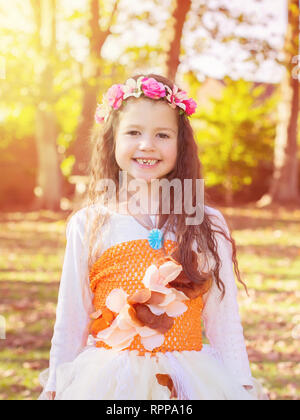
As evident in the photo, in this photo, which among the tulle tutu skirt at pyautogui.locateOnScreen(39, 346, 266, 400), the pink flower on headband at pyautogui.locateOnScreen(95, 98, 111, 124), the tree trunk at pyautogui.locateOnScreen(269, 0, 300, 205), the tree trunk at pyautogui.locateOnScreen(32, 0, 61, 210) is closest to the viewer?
the tulle tutu skirt at pyautogui.locateOnScreen(39, 346, 266, 400)

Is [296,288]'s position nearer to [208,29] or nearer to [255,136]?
[208,29]

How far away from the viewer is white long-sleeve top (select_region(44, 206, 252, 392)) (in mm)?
2352

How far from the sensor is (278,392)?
414 cm

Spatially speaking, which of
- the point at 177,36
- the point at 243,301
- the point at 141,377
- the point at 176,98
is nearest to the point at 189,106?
the point at 176,98

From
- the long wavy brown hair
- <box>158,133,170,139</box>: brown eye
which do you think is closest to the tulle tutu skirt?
the long wavy brown hair

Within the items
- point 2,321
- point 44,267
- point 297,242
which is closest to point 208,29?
point 297,242

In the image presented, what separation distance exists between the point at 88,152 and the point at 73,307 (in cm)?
167

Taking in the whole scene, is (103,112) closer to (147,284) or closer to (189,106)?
(189,106)

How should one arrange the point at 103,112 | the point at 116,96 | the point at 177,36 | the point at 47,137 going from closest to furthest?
the point at 116,96
the point at 103,112
the point at 177,36
the point at 47,137

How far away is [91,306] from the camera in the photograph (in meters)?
2.45

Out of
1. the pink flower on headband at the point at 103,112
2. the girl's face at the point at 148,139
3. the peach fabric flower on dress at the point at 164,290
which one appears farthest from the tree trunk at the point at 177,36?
→ the peach fabric flower on dress at the point at 164,290

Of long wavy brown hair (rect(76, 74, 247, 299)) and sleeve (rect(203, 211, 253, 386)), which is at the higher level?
long wavy brown hair (rect(76, 74, 247, 299))

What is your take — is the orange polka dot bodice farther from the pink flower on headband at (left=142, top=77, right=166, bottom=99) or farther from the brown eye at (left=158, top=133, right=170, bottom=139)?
the pink flower on headband at (left=142, top=77, right=166, bottom=99)
